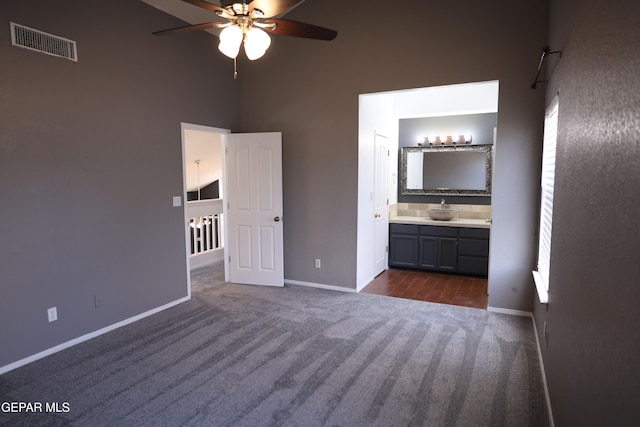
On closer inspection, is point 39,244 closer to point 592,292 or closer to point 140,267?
point 140,267

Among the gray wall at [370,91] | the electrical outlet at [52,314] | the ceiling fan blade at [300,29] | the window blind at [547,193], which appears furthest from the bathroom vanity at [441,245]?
the electrical outlet at [52,314]

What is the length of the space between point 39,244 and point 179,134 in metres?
1.84

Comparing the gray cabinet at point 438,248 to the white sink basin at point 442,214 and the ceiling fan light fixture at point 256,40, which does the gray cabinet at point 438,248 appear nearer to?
the white sink basin at point 442,214

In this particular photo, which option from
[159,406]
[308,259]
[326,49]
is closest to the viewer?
[159,406]

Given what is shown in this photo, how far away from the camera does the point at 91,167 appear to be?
3.52m

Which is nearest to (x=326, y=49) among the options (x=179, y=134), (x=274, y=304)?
(x=179, y=134)

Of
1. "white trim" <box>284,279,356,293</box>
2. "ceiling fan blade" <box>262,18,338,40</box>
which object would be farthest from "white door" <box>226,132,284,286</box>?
"ceiling fan blade" <box>262,18,338,40</box>

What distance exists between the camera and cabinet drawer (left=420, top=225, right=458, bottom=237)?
5.52 meters

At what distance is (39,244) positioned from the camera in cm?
315

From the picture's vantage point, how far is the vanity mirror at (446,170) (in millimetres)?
5863

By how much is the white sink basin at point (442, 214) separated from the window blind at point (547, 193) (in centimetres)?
216

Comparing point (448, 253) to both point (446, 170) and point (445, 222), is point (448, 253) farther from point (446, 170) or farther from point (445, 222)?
point (446, 170)

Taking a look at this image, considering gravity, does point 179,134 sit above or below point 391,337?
above

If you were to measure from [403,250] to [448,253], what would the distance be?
0.66 meters
